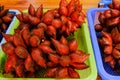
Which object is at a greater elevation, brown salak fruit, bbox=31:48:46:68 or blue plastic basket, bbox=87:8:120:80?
brown salak fruit, bbox=31:48:46:68

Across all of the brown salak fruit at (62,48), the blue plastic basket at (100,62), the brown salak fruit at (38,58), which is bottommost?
the blue plastic basket at (100,62)

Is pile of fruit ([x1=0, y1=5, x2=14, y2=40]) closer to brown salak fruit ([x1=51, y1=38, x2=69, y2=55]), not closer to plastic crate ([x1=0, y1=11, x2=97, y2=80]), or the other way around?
plastic crate ([x1=0, y1=11, x2=97, y2=80])

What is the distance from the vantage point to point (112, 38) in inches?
28.8

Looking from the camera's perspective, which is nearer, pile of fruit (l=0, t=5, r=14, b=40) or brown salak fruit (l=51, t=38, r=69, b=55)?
brown salak fruit (l=51, t=38, r=69, b=55)

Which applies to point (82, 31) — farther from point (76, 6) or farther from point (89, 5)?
point (89, 5)

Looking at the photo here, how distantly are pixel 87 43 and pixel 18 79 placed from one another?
262 millimetres

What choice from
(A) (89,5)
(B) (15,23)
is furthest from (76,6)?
(A) (89,5)

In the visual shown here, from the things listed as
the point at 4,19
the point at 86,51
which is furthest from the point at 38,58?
the point at 4,19

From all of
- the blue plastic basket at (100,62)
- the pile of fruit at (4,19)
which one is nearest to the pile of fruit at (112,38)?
the blue plastic basket at (100,62)

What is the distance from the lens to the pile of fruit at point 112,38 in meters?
0.71

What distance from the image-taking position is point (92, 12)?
0.94 meters

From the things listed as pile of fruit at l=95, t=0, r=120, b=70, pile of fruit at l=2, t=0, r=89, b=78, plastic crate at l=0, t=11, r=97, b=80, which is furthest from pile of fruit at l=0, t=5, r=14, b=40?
pile of fruit at l=95, t=0, r=120, b=70

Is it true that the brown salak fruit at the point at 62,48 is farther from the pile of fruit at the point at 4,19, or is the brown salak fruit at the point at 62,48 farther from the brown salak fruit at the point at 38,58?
the pile of fruit at the point at 4,19

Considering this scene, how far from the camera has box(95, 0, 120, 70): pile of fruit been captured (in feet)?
2.32
